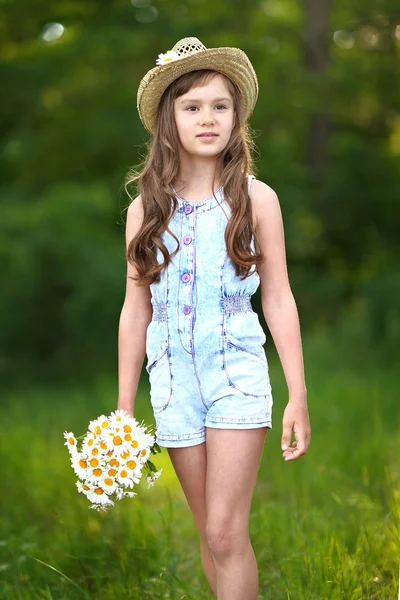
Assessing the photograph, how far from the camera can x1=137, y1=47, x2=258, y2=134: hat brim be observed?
2.58 metres

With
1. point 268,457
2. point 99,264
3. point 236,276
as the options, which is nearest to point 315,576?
point 236,276

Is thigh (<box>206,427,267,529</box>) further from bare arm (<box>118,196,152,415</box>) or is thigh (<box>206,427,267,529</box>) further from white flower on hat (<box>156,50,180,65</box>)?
white flower on hat (<box>156,50,180,65</box>)

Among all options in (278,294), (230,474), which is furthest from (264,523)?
(278,294)

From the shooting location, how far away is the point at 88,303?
324 inches

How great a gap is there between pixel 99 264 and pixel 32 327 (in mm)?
2092

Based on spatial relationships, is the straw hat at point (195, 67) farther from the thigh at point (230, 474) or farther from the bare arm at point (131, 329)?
the thigh at point (230, 474)

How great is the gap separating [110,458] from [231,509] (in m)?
0.35

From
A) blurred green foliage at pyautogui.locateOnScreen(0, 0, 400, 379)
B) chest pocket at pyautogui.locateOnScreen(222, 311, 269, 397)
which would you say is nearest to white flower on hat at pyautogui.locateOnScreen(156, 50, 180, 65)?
chest pocket at pyautogui.locateOnScreen(222, 311, 269, 397)

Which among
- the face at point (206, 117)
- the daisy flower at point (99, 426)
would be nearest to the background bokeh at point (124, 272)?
the daisy flower at point (99, 426)

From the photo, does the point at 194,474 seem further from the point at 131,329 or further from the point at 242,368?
the point at 131,329

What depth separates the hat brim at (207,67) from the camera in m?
2.58

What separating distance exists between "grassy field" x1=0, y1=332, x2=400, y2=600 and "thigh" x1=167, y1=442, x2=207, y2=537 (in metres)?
0.42

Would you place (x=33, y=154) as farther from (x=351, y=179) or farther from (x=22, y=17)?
(x=351, y=179)

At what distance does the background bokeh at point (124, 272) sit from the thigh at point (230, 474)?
0.50 meters
